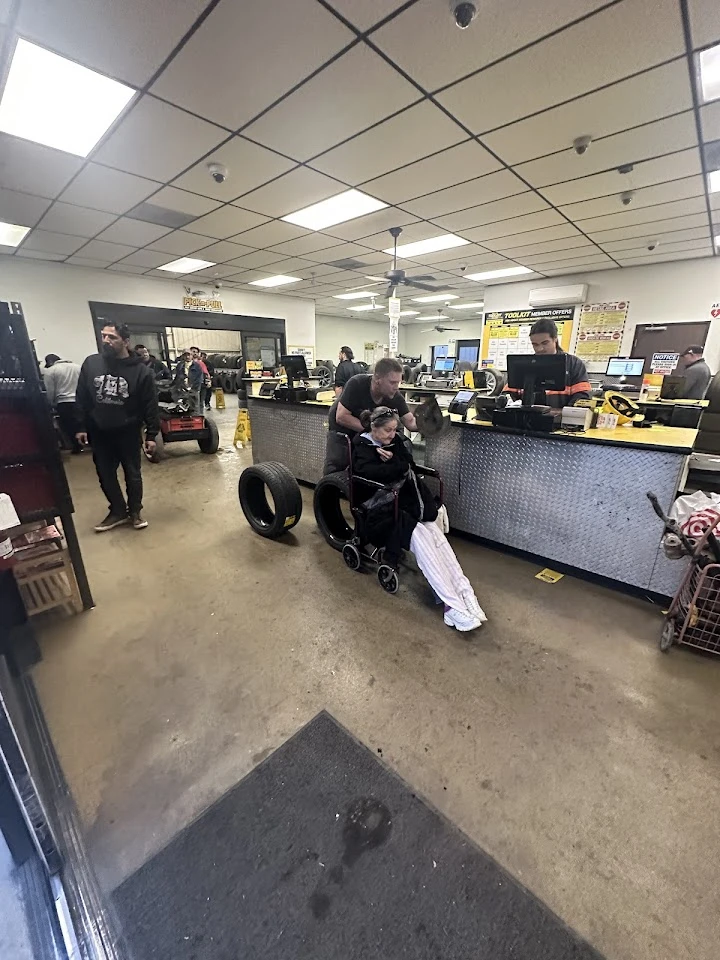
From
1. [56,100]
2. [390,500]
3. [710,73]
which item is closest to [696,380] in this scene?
[710,73]

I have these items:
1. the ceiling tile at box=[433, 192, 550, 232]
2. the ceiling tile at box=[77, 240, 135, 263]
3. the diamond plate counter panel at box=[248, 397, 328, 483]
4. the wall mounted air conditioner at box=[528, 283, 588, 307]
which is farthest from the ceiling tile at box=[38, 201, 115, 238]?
the wall mounted air conditioner at box=[528, 283, 588, 307]

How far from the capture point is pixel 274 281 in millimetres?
7953

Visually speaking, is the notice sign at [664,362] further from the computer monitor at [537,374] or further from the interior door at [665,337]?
the computer monitor at [537,374]

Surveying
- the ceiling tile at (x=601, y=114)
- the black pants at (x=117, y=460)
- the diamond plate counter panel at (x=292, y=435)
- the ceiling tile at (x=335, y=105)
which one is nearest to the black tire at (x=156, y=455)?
the diamond plate counter panel at (x=292, y=435)

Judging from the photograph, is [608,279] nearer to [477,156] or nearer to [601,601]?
[477,156]

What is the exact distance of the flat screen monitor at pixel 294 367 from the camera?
465cm

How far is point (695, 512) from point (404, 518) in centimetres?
150

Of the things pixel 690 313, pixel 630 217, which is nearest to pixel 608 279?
pixel 690 313

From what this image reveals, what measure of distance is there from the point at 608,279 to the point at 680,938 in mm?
8454

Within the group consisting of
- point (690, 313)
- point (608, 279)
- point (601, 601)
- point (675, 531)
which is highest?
point (608, 279)

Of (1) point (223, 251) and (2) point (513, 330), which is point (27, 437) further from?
(2) point (513, 330)

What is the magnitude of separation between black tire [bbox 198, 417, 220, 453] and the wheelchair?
3.47 m

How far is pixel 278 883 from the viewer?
1117 millimetres

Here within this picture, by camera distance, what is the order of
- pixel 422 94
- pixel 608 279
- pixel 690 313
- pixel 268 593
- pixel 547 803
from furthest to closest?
pixel 608 279 < pixel 690 313 < pixel 268 593 < pixel 422 94 < pixel 547 803
